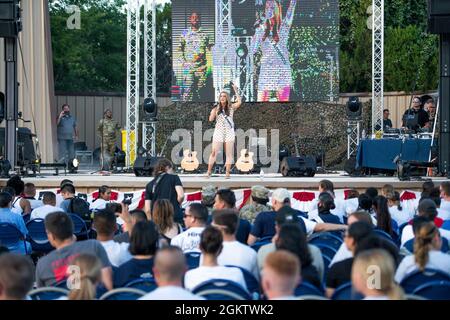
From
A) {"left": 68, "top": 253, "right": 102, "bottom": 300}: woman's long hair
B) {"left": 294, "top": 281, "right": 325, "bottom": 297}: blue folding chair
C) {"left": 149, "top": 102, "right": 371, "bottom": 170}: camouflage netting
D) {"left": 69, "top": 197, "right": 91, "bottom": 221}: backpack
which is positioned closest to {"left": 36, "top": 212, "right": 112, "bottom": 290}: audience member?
{"left": 68, "top": 253, "right": 102, "bottom": 300}: woman's long hair

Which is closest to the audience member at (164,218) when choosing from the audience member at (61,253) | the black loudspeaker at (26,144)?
the audience member at (61,253)

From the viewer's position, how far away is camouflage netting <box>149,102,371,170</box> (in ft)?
86.2

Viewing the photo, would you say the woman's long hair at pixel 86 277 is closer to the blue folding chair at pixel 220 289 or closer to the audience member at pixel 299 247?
the blue folding chair at pixel 220 289

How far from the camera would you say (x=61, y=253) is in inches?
Answer: 268

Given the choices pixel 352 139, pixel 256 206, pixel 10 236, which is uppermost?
pixel 352 139

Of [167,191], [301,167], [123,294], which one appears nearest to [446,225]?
[123,294]

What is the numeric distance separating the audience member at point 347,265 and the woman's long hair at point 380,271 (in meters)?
1.44

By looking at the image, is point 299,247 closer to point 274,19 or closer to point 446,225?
point 446,225

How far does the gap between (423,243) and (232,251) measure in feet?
4.40

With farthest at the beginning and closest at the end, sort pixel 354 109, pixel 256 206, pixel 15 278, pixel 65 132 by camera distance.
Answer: pixel 65 132
pixel 354 109
pixel 256 206
pixel 15 278

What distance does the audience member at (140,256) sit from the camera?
659cm

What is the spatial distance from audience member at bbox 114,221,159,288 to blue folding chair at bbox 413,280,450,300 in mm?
1723

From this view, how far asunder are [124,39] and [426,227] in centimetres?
3406
